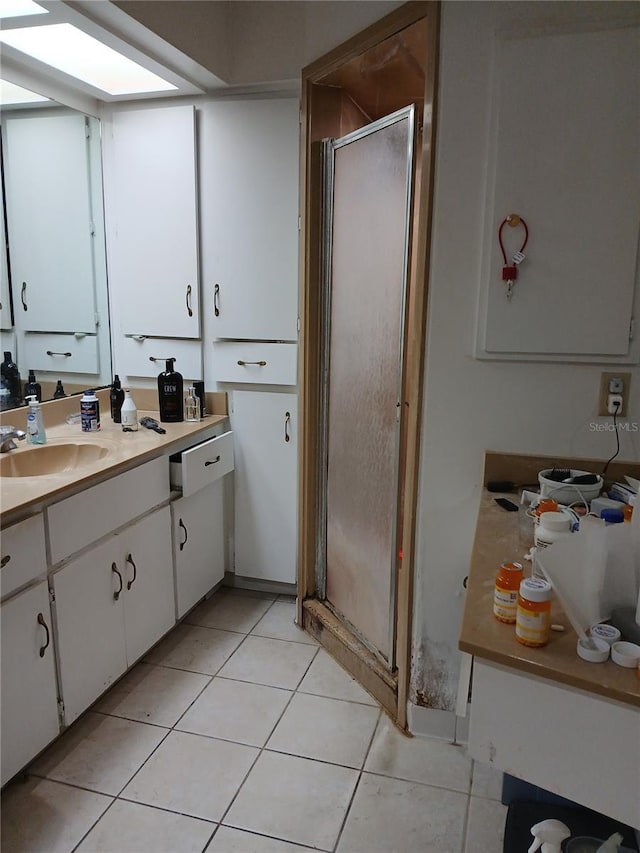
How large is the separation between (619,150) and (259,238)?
1412 millimetres

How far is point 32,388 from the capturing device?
2.46 metres

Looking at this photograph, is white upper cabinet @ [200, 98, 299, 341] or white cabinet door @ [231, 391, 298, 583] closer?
white upper cabinet @ [200, 98, 299, 341]

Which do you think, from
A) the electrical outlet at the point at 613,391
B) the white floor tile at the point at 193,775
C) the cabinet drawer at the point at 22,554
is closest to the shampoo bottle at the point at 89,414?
the cabinet drawer at the point at 22,554

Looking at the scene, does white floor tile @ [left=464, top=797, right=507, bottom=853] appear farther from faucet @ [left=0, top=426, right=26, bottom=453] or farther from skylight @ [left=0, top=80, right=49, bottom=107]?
skylight @ [left=0, top=80, right=49, bottom=107]

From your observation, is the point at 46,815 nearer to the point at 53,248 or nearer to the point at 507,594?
the point at 507,594

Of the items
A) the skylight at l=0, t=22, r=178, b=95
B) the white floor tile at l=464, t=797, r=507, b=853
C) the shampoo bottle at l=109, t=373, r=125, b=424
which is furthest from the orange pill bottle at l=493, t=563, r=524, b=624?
the skylight at l=0, t=22, r=178, b=95

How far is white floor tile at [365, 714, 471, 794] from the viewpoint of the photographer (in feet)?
6.04

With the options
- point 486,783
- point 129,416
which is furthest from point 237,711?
point 129,416

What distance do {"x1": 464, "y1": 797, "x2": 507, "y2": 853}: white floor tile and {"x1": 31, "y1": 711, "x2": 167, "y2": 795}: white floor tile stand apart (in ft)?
3.15

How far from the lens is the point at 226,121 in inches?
99.6

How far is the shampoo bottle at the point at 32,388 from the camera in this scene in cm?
243

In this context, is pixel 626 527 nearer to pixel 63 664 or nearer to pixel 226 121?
pixel 63 664

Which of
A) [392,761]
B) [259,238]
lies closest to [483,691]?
[392,761]

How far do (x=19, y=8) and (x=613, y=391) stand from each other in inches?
79.0
